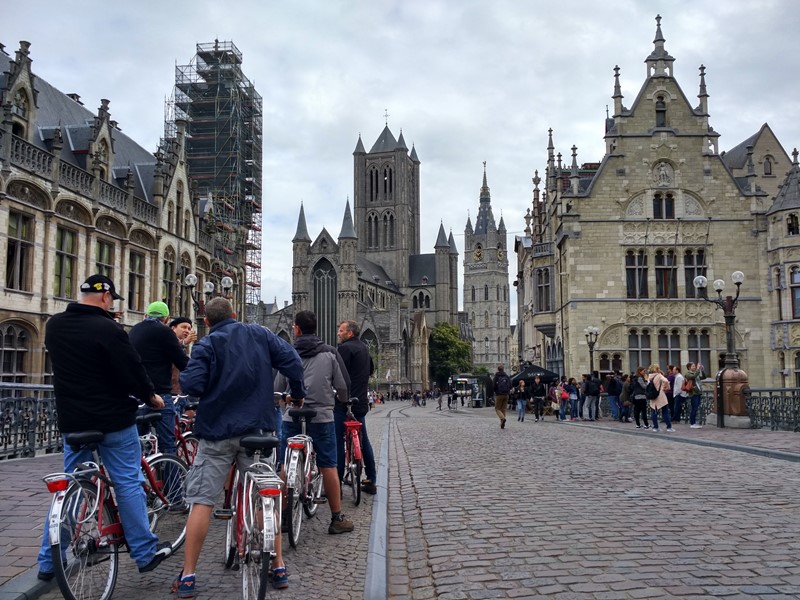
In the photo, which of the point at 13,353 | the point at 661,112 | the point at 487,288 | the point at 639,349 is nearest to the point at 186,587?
the point at 13,353

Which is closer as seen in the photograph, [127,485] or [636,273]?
[127,485]

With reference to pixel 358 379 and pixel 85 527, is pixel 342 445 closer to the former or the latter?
pixel 358 379

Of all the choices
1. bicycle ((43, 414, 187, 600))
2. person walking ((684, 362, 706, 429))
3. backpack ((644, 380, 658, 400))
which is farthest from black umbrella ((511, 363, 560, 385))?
bicycle ((43, 414, 187, 600))

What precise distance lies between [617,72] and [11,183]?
24.8 m

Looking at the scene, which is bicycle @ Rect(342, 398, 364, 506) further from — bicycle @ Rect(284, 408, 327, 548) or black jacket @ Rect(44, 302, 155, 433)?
black jacket @ Rect(44, 302, 155, 433)

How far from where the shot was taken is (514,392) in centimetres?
3828

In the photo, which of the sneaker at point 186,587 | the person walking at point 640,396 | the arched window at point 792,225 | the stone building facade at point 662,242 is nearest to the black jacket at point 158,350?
the sneaker at point 186,587

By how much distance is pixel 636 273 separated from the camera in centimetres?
3253

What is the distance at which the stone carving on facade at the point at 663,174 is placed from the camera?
3266cm

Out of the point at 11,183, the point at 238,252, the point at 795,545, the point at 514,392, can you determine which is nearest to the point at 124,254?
the point at 11,183

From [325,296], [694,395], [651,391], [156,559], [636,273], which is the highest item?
[325,296]

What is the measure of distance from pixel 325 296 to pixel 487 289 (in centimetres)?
4865

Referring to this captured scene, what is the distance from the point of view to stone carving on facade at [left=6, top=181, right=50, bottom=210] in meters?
20.8

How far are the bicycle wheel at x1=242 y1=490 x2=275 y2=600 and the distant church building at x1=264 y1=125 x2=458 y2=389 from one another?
81.6 meters
